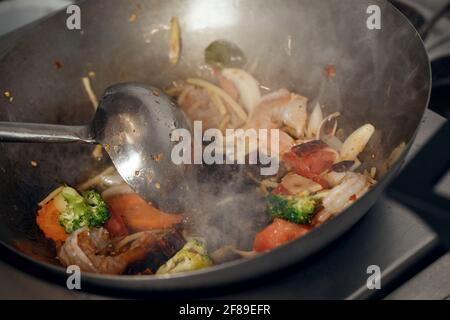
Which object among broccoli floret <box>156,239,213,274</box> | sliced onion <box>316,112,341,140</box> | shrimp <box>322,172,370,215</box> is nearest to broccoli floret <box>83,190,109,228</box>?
broccoli floret <box>156,239,213,274</box>

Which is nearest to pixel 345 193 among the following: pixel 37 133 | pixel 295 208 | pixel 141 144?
pixel 295 208

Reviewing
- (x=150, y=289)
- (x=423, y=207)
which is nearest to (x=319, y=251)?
(x=423, y=207)

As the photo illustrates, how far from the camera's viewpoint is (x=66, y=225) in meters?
2.13

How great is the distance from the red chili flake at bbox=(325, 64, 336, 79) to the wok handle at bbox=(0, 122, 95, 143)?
3.90 ft

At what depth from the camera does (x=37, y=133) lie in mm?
1963

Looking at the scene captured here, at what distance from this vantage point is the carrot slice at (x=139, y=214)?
225 cm

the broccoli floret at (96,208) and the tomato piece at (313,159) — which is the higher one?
the tomato piece at (313,159)

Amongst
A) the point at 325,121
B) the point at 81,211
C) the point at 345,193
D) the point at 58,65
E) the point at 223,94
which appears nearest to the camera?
the point at 345,193

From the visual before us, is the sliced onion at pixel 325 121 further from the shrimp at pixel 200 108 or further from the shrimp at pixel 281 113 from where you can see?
the shrimp at pixel 200 108

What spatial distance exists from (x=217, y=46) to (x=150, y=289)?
151cm

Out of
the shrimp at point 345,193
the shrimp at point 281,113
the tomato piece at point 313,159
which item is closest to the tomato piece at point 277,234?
the shrimp at point 345,193

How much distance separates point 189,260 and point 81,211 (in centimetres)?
53

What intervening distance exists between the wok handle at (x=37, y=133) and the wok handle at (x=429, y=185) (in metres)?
1.29

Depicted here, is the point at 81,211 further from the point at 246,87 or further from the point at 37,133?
the point at 246,87
